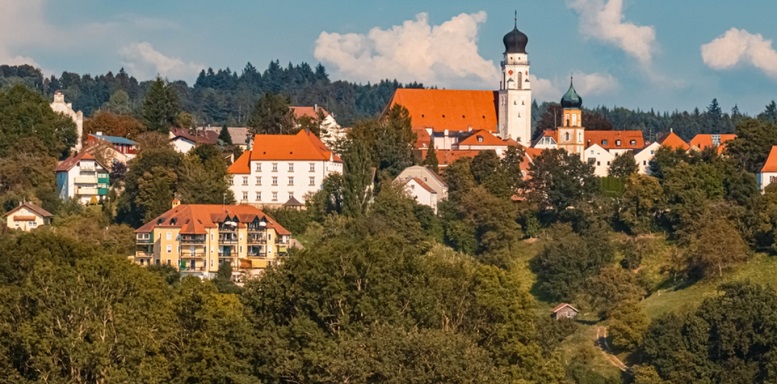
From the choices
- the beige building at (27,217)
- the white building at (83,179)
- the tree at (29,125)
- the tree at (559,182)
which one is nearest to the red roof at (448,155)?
the tree at (559,182)

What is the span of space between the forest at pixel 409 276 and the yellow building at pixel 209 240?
1317mm

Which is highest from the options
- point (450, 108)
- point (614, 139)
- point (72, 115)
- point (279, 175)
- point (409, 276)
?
point (450, 108)

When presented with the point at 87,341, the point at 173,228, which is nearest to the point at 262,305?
the point at 87,341

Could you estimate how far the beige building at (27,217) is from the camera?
80.6m

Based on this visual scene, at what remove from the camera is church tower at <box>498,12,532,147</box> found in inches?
4077

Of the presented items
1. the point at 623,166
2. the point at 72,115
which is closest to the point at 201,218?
the point at 72,115

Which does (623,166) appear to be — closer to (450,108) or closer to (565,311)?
(565,311)

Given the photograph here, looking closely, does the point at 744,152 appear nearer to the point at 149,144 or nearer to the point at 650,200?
the point at 650,200

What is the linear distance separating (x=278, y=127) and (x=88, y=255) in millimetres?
35239

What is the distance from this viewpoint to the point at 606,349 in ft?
222

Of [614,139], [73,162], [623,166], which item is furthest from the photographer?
[614,139]

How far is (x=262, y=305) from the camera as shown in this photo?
4922 centimetres

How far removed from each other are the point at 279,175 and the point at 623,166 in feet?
58.5

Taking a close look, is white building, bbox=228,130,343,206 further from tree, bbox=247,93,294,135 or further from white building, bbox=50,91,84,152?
white building, bbox=50,91,84,152
